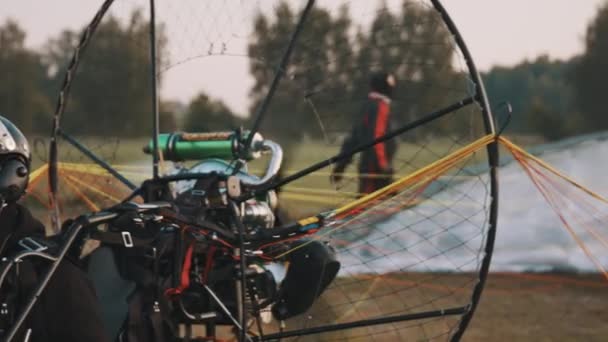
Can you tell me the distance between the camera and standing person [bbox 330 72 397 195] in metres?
5.52

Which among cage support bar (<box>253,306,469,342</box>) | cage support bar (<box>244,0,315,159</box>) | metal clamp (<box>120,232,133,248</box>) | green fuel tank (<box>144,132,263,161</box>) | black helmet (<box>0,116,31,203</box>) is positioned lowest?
cage support bar (<box>253,306,469,342</box>)

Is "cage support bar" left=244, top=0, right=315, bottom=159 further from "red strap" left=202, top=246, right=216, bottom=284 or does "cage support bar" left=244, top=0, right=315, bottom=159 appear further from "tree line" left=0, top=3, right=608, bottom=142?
"red strap" left=202, top=246, right=216, bottom=284

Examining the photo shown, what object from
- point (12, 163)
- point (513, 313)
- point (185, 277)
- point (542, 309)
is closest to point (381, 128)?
point (513, 313)

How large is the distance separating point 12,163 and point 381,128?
3364mm

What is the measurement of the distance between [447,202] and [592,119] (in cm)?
696

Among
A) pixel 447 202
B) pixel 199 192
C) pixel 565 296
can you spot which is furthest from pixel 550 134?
pixel 199 192

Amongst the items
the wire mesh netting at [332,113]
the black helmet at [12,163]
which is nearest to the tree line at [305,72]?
the wire mesh netting at [332,113]

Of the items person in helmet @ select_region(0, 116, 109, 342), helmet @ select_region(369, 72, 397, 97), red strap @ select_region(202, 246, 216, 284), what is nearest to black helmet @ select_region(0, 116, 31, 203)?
person in helmet @ select_region(0, 116, 109, 342)

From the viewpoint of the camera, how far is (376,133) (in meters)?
6.26

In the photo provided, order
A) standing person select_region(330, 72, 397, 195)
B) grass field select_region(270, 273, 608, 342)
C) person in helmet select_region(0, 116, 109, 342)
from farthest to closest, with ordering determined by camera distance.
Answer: grass field select_region(270, 273, 608, 342), standing person select_region(330, 72, 397, 195), person in helmet select_region(0, 116, 109, 342)

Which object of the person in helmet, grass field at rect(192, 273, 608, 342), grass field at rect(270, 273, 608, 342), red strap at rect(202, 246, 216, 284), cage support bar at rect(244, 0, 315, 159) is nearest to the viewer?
the person in helmet

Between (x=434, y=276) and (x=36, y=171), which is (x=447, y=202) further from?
(x=36, y=171)

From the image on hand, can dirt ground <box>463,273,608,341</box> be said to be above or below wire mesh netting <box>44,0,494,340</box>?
below

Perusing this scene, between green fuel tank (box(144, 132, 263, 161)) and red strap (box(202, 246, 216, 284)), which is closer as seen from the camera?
red strap (box(202, 246, 216, 284))
